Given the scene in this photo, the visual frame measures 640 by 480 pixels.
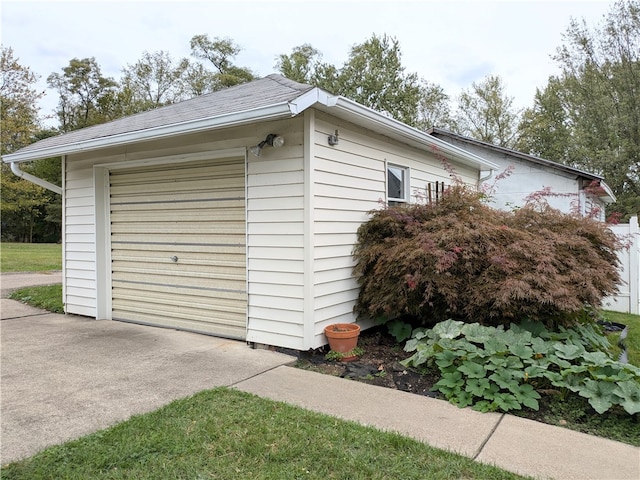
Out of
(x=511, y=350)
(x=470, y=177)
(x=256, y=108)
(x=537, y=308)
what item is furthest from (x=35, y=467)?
(x=470, y=177)

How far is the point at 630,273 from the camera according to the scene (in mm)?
7316

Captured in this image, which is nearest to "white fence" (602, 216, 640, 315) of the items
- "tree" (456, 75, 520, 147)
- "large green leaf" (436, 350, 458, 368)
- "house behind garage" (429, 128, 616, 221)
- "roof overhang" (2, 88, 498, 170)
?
"house behind garage" (429, 128, 616, 221)

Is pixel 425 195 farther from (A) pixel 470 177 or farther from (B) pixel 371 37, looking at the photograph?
(B) pixel 371 37

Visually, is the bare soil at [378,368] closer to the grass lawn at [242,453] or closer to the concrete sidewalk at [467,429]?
the concrete sidewalk at [467,429]

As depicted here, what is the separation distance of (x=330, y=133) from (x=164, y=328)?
11.6ft

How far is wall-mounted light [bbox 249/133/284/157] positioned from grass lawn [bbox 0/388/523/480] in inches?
108

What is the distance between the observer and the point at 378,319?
205 inches

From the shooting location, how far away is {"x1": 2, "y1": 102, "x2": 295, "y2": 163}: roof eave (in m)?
3.88

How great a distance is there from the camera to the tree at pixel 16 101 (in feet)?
58.7

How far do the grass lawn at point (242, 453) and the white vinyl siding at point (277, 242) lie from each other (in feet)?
5.41

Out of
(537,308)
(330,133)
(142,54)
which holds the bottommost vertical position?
(537,308)

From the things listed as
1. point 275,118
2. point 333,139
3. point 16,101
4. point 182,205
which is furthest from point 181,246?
point 16,101

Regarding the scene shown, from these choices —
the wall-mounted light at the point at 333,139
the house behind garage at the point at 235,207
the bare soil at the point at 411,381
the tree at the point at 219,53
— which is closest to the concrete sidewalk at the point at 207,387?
the bare soil at the point at 411,381

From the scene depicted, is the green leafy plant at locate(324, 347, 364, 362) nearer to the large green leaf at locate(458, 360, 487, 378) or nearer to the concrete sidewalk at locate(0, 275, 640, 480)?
the concrete sidewalk at locate(0, 275, 640, 480)
